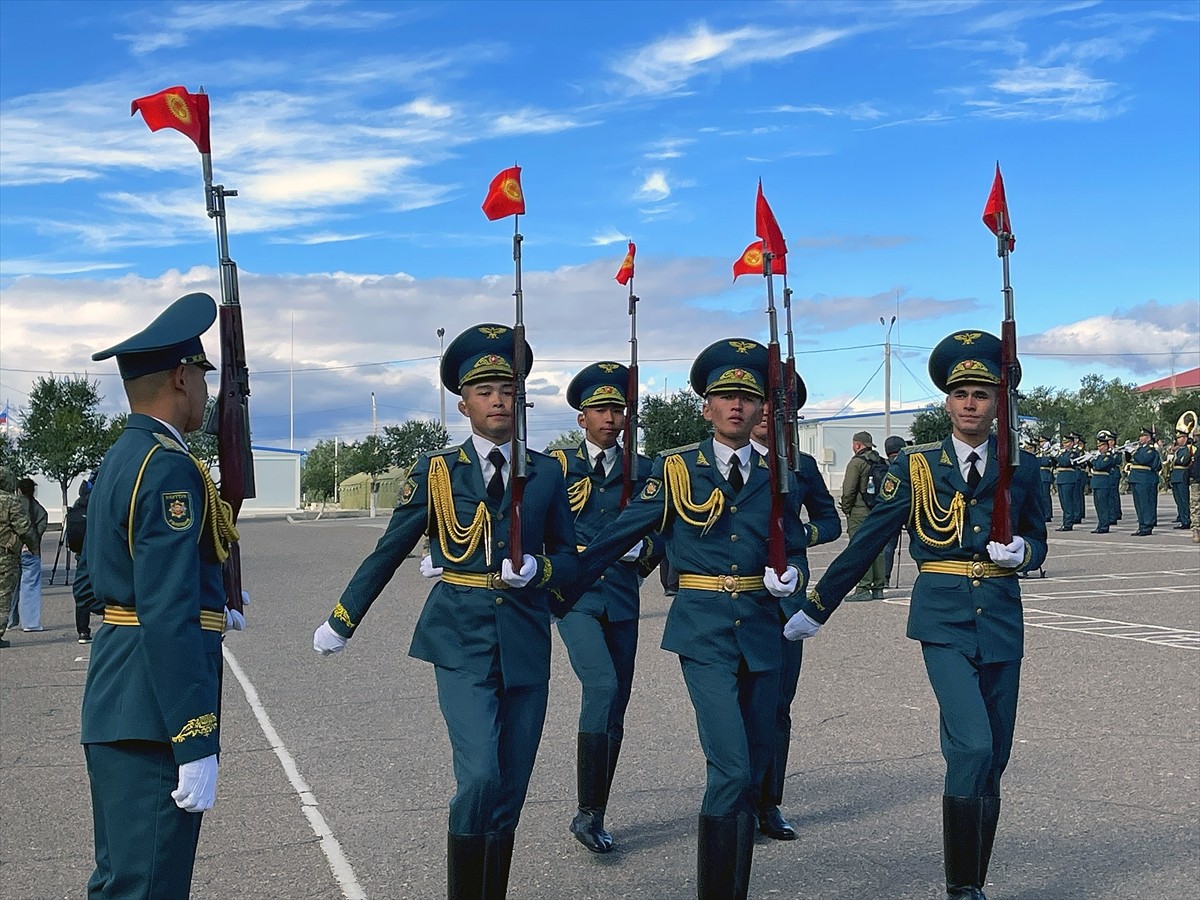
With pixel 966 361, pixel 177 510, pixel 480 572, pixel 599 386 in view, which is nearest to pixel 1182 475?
pixel 599 386

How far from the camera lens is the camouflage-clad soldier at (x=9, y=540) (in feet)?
48.5

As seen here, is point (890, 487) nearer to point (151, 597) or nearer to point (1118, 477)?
point (151, 597)

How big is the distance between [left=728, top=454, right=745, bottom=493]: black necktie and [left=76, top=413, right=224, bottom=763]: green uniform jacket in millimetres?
2562

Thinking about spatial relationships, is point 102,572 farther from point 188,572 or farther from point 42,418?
point 42,418

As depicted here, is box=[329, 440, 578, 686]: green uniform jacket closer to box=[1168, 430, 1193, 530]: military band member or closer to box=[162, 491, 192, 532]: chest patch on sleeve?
box=[162, 491, 192, 532]: chest patch on sleeve

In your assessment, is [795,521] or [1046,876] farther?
[795,521]

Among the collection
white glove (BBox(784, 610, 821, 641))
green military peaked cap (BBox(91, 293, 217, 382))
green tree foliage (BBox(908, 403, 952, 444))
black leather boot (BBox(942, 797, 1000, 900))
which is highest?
green tree foliage (BBox(908, 403, 952, 444))

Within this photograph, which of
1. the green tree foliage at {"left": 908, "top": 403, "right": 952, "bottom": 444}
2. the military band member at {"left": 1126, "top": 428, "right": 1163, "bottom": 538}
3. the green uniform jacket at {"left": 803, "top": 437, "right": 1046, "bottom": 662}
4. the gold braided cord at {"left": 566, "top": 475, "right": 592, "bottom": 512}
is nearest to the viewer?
the green uniform jacket at {"left": 803, "top": 437, "right": 1046, "bottom": 662}

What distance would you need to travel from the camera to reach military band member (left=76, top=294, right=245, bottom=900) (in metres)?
3.73

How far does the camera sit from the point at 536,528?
557 cm

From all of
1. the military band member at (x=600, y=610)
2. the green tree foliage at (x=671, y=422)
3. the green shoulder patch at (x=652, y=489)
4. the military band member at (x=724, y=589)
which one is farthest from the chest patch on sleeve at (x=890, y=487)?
the green tree foliage at (x=671, y=422)

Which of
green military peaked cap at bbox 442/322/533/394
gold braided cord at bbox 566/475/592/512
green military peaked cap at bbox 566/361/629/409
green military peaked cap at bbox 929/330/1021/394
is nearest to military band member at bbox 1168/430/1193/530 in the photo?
green military peaked cap at bbox 566/361/629/409

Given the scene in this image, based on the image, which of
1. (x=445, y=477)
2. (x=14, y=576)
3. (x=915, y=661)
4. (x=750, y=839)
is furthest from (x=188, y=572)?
(x=14, y=576)

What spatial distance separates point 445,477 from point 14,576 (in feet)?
35.4
